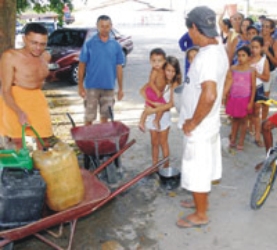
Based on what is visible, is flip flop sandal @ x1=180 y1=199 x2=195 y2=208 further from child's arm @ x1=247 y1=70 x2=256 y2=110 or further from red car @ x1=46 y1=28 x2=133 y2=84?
red car @ x1=46 y1=28 x2=133 y2=84

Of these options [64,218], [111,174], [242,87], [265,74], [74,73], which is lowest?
[111,174]

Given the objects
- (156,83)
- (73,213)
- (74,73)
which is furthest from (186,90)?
(74,73)

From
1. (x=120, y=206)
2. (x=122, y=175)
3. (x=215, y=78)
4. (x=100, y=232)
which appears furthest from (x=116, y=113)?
(x=215, y=78)

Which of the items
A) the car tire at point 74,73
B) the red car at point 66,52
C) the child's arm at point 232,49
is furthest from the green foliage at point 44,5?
the child's arm at point 232,49

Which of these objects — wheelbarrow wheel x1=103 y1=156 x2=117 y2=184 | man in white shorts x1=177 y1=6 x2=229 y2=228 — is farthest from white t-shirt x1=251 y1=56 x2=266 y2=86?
wheelbarrow wheel x1=103 y1=156 x2=117 y2=184

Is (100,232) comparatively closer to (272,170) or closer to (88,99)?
(272,170)

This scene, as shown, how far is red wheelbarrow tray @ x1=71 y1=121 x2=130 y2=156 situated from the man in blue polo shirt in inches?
42.4

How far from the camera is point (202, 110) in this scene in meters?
3.19

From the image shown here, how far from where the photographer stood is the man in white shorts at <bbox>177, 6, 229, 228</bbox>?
10.3ft

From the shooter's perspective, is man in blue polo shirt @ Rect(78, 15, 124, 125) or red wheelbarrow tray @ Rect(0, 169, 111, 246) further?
man in blue polo shirt @ Rect(78, 15, 124, 125)

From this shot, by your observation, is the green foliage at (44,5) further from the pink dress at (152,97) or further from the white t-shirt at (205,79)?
the white t-shirt at (205,79)

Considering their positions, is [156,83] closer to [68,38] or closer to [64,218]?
[64,218]

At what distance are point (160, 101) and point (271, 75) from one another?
103 inches

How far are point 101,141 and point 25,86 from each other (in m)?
0.95
